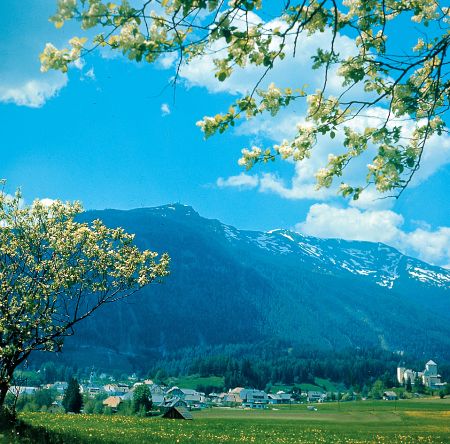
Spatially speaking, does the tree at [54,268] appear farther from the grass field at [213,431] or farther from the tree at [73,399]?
the tree at [73,399]

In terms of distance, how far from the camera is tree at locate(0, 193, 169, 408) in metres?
18.9

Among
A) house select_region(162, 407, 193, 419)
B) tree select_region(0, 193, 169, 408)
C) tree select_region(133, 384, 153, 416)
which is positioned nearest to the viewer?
tree select_region(0, 193, 169, 408)

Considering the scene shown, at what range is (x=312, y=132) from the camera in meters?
8.05

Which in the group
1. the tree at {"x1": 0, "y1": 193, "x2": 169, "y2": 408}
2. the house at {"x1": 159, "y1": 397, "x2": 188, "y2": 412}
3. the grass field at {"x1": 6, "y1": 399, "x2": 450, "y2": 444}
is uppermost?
the tree at {"x1": 0, "y1": 193, "x2": 169, "y2": 408}

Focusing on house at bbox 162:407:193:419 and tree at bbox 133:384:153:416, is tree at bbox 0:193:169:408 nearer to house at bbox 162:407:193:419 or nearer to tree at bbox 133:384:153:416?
house at bbox 162:407:193:419

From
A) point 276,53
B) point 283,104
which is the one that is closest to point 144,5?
point 276,53

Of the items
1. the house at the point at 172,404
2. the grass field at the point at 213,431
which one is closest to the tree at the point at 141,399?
the house at the point at 172,404

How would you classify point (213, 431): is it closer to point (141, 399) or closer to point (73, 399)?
point (73, 399)

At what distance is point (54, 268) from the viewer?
1998 centimetres

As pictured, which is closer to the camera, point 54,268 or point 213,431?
point 54,268

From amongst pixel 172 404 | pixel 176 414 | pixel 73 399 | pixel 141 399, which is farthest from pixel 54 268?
pixel 141 399

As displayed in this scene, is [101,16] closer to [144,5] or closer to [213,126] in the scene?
[144,5]

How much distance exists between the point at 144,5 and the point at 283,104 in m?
3.09

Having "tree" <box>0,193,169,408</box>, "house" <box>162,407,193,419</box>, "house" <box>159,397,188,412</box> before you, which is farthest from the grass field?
"house" <box>159,397,188,412</box>
